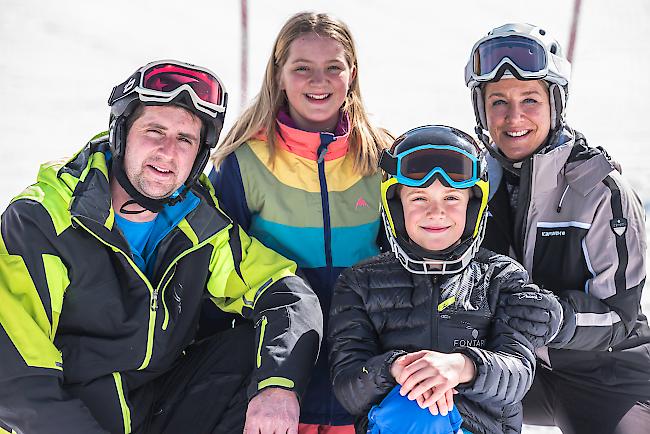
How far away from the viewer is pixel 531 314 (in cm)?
268

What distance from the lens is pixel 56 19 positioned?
1280 cm

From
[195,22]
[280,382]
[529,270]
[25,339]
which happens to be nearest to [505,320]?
[529,270]

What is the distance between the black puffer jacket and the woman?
409mm

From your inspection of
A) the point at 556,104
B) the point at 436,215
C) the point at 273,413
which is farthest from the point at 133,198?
the point at 556,104

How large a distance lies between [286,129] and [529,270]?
130 cm

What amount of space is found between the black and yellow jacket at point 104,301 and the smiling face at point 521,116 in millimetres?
1181

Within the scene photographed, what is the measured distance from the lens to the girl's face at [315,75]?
342 centimetres

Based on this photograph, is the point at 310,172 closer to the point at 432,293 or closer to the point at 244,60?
the point at 432,293

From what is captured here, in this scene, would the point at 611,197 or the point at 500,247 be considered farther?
the point at 500,247

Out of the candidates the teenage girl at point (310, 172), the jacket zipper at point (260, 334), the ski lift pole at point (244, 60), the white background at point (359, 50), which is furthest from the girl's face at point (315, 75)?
the white background at point (359, 50)

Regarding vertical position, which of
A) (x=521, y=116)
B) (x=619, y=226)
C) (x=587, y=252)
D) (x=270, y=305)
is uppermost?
(x=521, y=116)

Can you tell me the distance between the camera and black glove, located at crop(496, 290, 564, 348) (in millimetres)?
2678

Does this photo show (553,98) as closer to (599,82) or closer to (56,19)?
(599,82)

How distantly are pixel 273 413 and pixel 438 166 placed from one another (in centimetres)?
113
